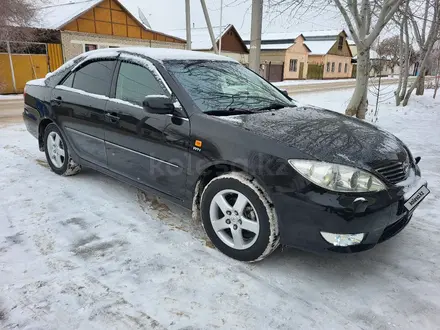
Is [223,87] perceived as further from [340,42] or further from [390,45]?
[340,42]

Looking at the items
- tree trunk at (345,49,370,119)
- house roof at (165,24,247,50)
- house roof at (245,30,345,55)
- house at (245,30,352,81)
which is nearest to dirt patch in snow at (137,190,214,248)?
tree trunk at (345,49,370,119)

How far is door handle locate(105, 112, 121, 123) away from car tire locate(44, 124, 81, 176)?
1097mm

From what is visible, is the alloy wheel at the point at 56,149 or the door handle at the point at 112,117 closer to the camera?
the door handle at the point at 112,117

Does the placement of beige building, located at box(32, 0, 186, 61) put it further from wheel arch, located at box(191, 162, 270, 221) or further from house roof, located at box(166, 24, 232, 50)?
wheel arch, located at box(191, 162, 270, 221)

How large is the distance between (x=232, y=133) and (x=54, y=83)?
2960 mm

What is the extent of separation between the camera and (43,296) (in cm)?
238

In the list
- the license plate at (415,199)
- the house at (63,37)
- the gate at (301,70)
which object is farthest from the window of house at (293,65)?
the license plate at (415,199)

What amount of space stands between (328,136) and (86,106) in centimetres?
265

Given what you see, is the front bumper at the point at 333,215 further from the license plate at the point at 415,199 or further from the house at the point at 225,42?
the house at the point at 225,42

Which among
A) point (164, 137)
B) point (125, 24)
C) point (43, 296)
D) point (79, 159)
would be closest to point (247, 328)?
point (43, 296)

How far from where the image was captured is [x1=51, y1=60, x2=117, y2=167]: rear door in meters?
3.83

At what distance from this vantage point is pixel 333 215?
94.3 inches

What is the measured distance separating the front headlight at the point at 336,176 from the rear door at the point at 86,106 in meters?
2.30

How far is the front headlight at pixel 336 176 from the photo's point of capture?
242 cm
